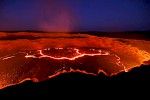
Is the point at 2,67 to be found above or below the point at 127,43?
below

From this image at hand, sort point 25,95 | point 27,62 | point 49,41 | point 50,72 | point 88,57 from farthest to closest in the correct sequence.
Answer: point 49,41
point 88,57
point 27,62
point 50,72
point 25,95

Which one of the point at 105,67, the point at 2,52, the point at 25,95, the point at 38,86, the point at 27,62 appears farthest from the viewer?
the point at 2,52

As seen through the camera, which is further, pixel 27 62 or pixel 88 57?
pixel 88 57

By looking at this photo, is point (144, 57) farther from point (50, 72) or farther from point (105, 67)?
point (50, 72)

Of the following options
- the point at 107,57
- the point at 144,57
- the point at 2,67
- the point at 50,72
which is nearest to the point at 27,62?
the point at 2,67

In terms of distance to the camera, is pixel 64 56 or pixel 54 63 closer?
pixel 54 63

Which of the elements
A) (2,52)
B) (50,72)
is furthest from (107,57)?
(2,52)
